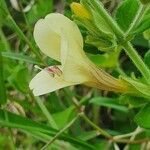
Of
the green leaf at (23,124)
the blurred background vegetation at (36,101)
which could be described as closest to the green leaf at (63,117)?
the blurred background vegetation at (36,101)

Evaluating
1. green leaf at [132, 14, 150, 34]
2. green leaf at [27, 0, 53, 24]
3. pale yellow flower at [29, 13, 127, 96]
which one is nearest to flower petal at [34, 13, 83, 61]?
pale yellow flower at [29, 13, 127, 96]

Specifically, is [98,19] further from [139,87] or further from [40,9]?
[40,9]

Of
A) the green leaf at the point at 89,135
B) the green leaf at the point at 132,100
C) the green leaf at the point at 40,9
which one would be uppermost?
the green leaf at the point at 40,9

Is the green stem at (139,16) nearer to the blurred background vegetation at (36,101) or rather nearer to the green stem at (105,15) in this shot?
the green stem at (105,15)

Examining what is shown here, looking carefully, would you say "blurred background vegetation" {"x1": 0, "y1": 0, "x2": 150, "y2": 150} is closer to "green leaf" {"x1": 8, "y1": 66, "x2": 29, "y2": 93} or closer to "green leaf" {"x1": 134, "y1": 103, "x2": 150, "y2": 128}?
"green leaf" {"x1": 8, "y1": 66, "x2": 29, "y2": 93}

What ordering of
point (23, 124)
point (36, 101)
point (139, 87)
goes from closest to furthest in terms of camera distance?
1. point (139, 87)
2. point (23, 124)
3. point (36, 101)

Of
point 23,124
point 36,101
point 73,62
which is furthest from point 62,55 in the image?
point 36,101
